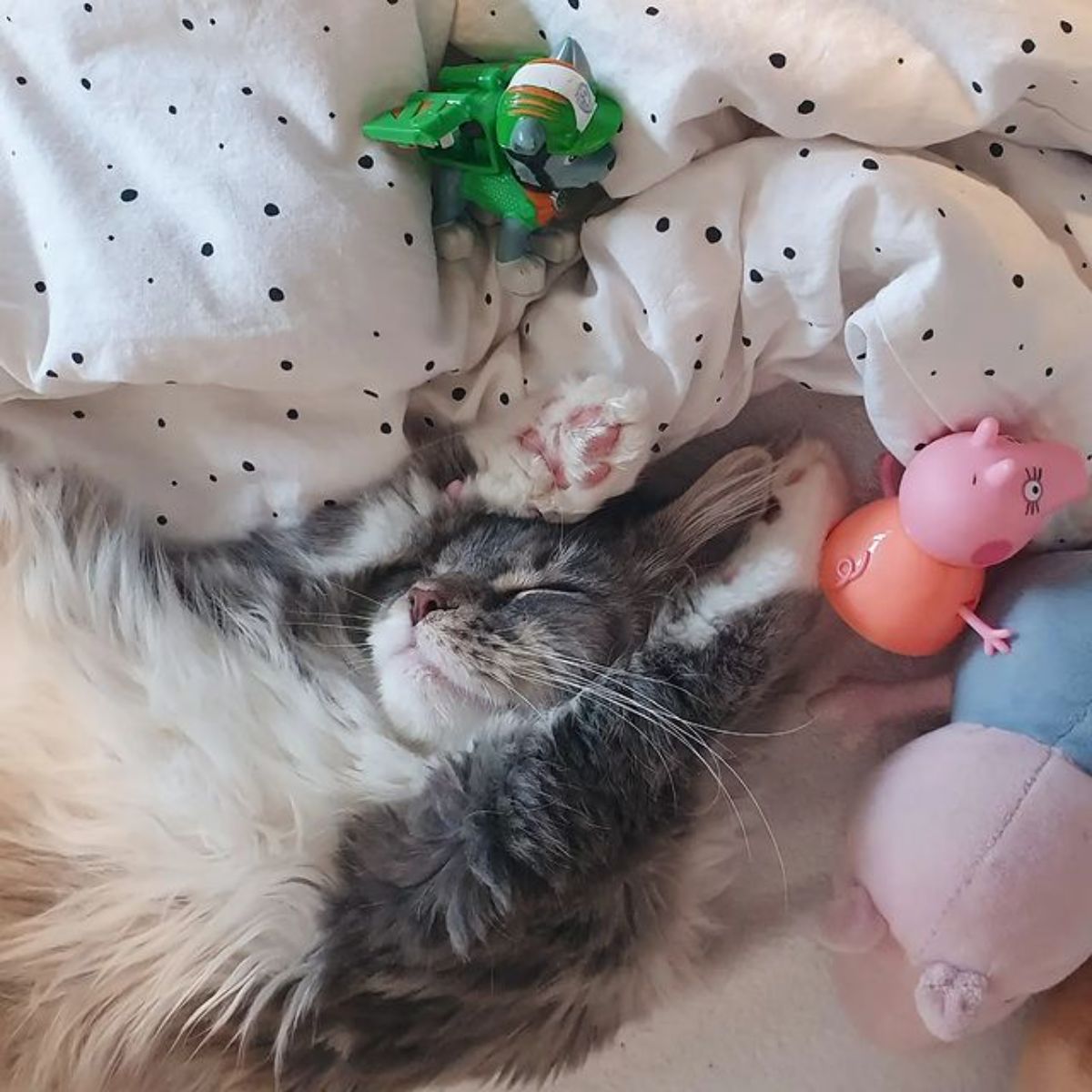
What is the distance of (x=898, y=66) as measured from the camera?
770 millimetres

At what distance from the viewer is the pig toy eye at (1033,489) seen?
2.60ft

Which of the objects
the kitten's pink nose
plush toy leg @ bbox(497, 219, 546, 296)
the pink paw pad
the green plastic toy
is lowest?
the kitten's pink nose

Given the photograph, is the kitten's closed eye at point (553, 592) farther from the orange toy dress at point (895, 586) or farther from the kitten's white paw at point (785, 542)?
the orange toy dress at point (895, 586)

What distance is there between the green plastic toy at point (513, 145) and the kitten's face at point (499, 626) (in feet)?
0.66

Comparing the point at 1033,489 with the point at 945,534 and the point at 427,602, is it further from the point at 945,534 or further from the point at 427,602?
the point at 427,602

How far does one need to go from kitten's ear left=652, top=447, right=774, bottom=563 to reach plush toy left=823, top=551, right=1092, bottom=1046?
19 cm

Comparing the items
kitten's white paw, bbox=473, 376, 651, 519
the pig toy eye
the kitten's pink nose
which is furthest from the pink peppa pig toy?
the kitten's pink nose

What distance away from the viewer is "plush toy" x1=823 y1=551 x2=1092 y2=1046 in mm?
839

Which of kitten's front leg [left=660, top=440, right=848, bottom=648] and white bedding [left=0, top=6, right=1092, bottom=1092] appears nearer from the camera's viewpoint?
white bedding [left=0, top=6, right=1092, bottom=1092]

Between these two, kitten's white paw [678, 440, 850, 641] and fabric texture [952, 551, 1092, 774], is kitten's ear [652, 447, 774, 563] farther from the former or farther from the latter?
fabric texture [952, 551, 1092, 774]

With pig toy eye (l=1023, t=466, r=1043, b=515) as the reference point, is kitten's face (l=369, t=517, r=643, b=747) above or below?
below

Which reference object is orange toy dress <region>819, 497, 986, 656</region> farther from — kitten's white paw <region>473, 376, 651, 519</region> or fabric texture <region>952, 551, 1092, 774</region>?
kitten's white paw <region>473, 376, 651, 519</region>

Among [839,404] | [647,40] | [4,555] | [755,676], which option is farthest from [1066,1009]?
[4,555]

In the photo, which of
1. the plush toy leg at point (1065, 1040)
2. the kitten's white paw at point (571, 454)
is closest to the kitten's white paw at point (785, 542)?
the kitten's white paw at point (571, 454)
